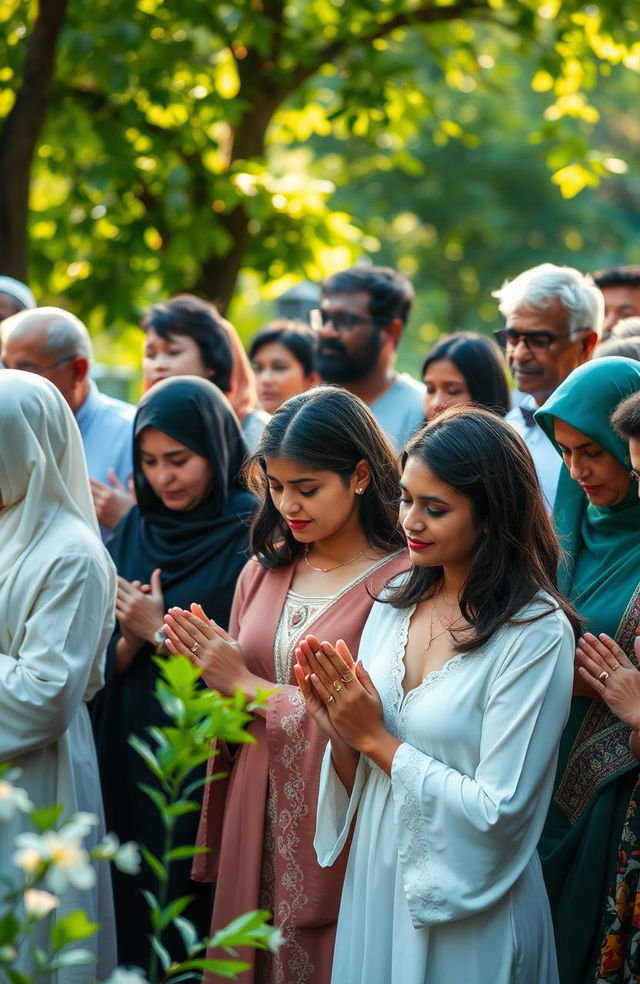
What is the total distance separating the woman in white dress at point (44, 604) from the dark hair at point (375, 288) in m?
2.52

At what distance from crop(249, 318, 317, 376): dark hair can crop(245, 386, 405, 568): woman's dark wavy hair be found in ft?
8.71

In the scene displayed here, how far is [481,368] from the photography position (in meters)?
5.18

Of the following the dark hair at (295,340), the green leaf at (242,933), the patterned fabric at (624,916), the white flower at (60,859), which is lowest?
the patterned fabric at (624,916)

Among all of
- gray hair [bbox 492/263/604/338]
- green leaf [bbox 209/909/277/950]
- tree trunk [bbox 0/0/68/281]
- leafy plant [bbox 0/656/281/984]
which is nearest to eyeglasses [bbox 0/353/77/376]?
gray hair [bbox 492/263/604/338]

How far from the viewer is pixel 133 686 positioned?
14.3ft

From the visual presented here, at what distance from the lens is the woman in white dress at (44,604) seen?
336 cm

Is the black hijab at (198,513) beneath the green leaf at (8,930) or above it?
beneath

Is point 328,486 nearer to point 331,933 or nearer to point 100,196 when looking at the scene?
point 331,933

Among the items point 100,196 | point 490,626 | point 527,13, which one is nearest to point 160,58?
point 100,196

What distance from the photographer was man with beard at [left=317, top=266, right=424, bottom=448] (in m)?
5.79

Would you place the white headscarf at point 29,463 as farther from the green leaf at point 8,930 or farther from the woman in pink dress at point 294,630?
the green leaf at point 8,930

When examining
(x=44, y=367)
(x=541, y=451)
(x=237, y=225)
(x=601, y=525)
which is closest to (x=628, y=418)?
(x=601, y=525)

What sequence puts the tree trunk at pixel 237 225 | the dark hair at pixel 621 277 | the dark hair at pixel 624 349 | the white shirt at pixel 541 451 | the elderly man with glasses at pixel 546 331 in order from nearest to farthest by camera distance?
the dark hair at pixel 624 349, the white shirt at pixel 541 451, the elderly man with glasses at pixel 546 331, the dark hair at pixel 621 277, the tree trunk at pixel 237 225

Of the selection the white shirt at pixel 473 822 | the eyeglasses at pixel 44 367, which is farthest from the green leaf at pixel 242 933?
the eyeglasses at pixel 44 367
